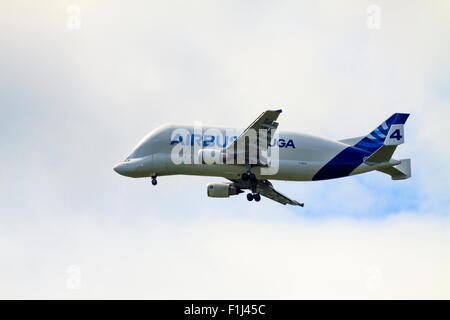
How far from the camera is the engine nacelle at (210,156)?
7812 centimetres

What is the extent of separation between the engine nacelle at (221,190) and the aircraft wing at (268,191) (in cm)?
63

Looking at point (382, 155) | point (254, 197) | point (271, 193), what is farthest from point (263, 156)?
point (382, 155)

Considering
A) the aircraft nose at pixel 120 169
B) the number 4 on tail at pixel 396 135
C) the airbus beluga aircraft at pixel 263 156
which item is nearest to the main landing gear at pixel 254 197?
the airbus beluga aircraft at pixel 263 156

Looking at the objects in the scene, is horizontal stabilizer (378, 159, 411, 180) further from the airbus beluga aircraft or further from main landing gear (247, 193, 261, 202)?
main landing gear (247, 193, 261, 202)

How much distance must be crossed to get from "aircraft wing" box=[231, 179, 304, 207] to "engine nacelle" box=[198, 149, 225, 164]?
301 inches

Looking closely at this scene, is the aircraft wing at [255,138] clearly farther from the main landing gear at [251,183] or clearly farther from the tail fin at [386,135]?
the tail fin at [386,135]

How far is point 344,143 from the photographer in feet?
277

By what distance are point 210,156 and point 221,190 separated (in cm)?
803

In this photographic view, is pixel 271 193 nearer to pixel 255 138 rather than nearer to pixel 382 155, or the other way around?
pixel 255 138

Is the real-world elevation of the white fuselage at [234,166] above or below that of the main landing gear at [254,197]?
above

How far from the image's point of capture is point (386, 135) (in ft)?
272

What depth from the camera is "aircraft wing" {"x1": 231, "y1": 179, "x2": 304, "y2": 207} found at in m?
85.9

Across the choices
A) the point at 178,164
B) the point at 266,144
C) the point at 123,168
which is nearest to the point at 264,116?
the point at 266,144

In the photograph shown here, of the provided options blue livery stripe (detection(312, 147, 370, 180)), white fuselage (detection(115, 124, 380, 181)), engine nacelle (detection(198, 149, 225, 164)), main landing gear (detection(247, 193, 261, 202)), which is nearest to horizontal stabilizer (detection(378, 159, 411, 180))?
white fuselage (detection(115, 124, 380, 181))
